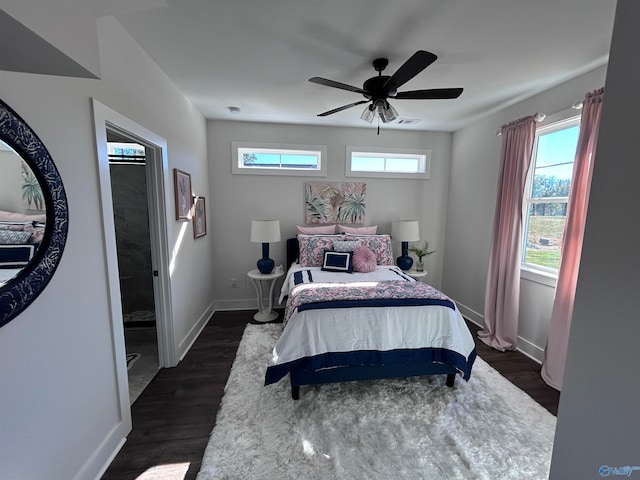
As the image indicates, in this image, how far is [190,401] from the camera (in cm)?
212

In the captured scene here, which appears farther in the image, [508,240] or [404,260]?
[404,260]

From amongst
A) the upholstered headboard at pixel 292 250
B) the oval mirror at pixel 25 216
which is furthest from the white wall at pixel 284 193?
the oval mirror at pixel 25 216

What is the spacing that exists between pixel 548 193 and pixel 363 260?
1989mm

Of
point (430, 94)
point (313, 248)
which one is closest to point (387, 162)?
point (313, 248)

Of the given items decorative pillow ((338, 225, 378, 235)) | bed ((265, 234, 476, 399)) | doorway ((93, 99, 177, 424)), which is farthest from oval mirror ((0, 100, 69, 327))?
decorative pillow ((338, 225, 378, 235))

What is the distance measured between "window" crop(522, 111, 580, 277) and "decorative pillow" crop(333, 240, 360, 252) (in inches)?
73.7

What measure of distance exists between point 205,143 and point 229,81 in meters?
1.32

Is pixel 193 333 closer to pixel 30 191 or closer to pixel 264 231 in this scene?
pixel 264 231

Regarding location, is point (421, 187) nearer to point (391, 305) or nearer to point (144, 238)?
point (391, 305)

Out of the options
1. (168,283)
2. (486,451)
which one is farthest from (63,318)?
(486,451)

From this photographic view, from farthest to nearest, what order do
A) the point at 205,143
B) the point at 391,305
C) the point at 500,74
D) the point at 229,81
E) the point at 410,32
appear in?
the point at 205,143 → the point at 229,81 → the point at 500,74 → the point at 391,305 → the point at 410,32

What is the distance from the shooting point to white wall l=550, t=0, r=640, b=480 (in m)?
0.59

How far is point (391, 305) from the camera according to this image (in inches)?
85.2

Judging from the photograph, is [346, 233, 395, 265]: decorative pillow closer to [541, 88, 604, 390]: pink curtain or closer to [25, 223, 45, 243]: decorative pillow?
[541, 88, 604, 390]: pink curtain
